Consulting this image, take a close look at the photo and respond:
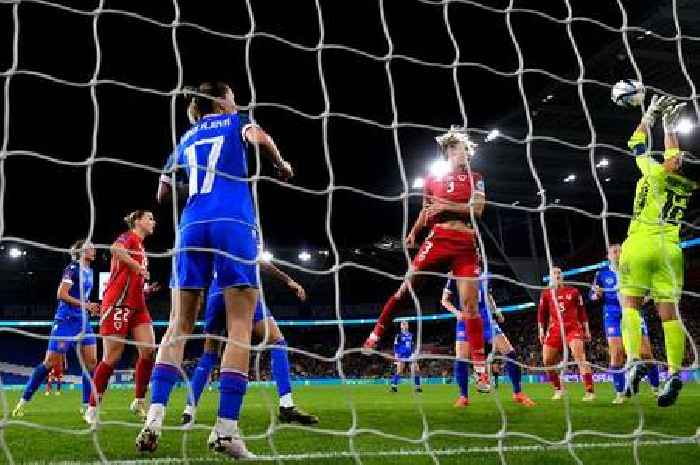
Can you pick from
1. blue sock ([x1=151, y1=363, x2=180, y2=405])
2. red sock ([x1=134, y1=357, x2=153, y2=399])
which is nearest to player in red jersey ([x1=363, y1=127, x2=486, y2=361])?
red sock ([x1=134, y1=357, x2=153, y2=399])

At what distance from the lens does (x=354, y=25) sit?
11.6 meters

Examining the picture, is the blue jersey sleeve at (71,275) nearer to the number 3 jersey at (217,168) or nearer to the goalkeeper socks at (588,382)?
the number 3 jersey at (217,168)

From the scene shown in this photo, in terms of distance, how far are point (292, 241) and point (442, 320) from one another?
9661 mm

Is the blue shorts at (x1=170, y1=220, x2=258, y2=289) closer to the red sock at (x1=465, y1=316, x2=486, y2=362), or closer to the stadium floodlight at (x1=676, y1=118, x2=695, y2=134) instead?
the red sock at (x1=465, y1=316, x2=486, y2=362)

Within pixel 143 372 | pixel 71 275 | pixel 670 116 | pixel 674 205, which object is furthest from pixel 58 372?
pixel 670 116

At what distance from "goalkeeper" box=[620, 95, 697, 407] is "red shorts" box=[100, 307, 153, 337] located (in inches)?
159

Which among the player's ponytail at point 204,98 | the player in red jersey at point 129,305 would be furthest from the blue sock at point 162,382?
the player in red jersey at point 129,305

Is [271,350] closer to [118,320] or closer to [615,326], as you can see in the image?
[118,320]

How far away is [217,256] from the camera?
3467 mm

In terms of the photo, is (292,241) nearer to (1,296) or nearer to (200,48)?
(1,296)

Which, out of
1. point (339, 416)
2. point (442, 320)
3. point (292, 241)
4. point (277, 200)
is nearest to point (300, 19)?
point (339, 416)

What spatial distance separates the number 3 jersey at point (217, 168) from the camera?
3537 millimetres

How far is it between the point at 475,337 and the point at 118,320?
121 inches

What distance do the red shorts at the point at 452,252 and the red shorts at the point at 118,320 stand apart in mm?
2532
